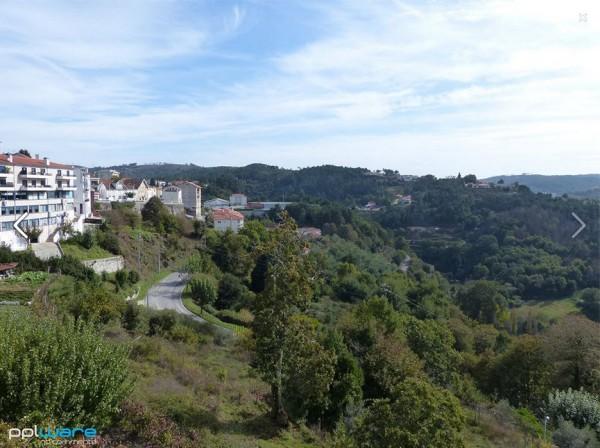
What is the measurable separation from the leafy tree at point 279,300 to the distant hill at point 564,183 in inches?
2921

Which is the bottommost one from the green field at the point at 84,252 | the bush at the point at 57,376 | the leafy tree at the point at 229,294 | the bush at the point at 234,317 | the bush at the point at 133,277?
the bush at the point at 234,317

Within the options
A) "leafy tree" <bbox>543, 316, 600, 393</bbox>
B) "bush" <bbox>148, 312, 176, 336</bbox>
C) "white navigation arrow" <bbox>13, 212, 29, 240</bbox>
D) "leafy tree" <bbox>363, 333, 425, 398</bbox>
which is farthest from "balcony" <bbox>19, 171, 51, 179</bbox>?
"leafy tree" <bbox>543, 316, 600, 393</bbox>

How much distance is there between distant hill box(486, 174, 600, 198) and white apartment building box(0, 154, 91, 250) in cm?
6959

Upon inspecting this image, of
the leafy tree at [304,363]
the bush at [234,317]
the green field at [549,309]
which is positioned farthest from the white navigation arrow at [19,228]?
the green field at [549,309]

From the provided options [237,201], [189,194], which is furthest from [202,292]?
[237,201]

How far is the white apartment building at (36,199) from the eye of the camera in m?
24.3

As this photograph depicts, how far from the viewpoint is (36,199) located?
27891 mm

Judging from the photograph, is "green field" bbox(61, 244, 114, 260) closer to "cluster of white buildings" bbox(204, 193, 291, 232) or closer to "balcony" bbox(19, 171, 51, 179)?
"balcony" bbox(19, 171, 51, 179)

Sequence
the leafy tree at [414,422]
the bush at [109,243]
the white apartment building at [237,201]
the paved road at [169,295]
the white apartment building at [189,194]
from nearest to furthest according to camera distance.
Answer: the leafy tree at [414,422] < the paved road at [169,295] < the bush at [109,243] < the white apartment building at [189,194] < the white apartment building at [237,201]

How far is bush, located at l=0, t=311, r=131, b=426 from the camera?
6098mm

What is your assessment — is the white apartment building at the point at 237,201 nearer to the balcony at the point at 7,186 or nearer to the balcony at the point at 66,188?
the balcony at the point at 66,188

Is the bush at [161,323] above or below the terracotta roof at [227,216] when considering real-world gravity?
below

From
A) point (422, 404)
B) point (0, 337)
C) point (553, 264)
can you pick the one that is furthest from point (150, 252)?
point (553, 264)

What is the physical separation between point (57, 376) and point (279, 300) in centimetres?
420
